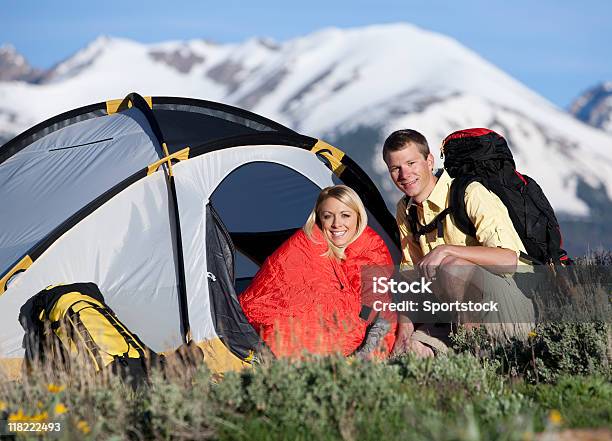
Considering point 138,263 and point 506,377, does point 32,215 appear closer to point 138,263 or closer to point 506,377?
point 138,263

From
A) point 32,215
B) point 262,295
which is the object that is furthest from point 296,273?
point 32,215

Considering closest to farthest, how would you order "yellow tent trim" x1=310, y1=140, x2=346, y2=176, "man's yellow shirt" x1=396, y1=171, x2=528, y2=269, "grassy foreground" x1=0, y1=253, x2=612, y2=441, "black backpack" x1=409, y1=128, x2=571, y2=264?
"grassy foreground" x1=0, y1=253, x2=612, y2=441
"man's yellow shirt" x1=396, y1=171, x2=528, y2=269
"black backpack" x1=409, y1=128, x2=571, y2=264
"yellow tent trim" x1=310, y1=140, x2=346, y2=176

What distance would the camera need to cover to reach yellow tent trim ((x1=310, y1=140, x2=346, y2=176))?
344 inches

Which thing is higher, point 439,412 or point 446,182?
point 446,182

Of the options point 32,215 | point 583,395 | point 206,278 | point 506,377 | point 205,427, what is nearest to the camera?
point 205,427

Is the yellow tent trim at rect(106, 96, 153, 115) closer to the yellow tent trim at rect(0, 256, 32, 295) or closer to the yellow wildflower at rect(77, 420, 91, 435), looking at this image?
the yellow tent trim at rect(0, 256, 32, 295)

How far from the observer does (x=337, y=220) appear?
7.68m

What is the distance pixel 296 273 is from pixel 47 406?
10.4 ft

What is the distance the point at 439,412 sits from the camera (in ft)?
15.7

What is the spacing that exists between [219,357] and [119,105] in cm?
361

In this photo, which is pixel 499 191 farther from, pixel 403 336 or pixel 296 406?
pixel 296 406

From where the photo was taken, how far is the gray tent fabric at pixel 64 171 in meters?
7.95

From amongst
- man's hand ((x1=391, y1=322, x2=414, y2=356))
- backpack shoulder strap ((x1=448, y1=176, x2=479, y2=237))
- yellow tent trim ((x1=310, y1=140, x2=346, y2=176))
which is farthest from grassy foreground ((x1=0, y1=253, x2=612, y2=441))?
yellow tent trim ((x1=310, y1=140, x2=346, y2=176))

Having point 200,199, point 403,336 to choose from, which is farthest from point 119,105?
point 403,336
